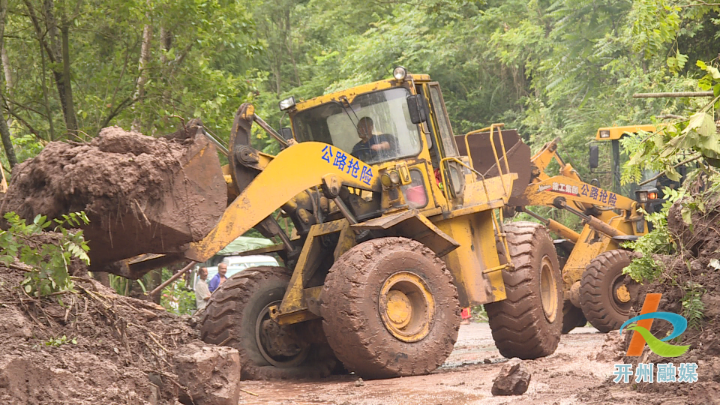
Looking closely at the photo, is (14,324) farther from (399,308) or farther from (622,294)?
(622,294)

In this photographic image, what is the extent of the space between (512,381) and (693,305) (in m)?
1.50

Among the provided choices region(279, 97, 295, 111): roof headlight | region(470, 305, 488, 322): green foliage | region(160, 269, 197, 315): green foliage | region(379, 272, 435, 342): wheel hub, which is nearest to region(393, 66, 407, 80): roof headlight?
region(279, 97, 295, 111): roof headlight

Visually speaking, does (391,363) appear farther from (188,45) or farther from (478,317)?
(478,317)

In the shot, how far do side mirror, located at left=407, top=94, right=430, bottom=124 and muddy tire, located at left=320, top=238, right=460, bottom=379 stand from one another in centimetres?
129

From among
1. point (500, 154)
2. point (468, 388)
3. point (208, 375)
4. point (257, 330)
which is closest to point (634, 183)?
point (500, 154)

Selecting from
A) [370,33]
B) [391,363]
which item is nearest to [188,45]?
[391,363]

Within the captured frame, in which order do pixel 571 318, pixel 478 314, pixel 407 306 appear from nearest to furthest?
pixel 407 306 → pixel 571 318 → pixel 478 314

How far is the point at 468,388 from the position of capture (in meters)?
7.33

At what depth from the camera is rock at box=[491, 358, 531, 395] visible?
662 centimetres

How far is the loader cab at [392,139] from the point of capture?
9258mm

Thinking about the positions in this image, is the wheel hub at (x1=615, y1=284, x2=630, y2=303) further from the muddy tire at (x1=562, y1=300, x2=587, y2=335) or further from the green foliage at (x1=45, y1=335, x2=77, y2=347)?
the green foliage at (x1=45, y1=335, x2=77, y2=347)

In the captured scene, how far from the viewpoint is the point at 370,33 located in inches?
1002

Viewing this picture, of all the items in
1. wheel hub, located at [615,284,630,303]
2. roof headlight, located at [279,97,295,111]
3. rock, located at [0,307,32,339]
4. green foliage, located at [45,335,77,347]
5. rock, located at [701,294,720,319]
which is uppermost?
roof headlight, located at [279,97,295,111]

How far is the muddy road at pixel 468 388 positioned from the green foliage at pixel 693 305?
61 centimetres
